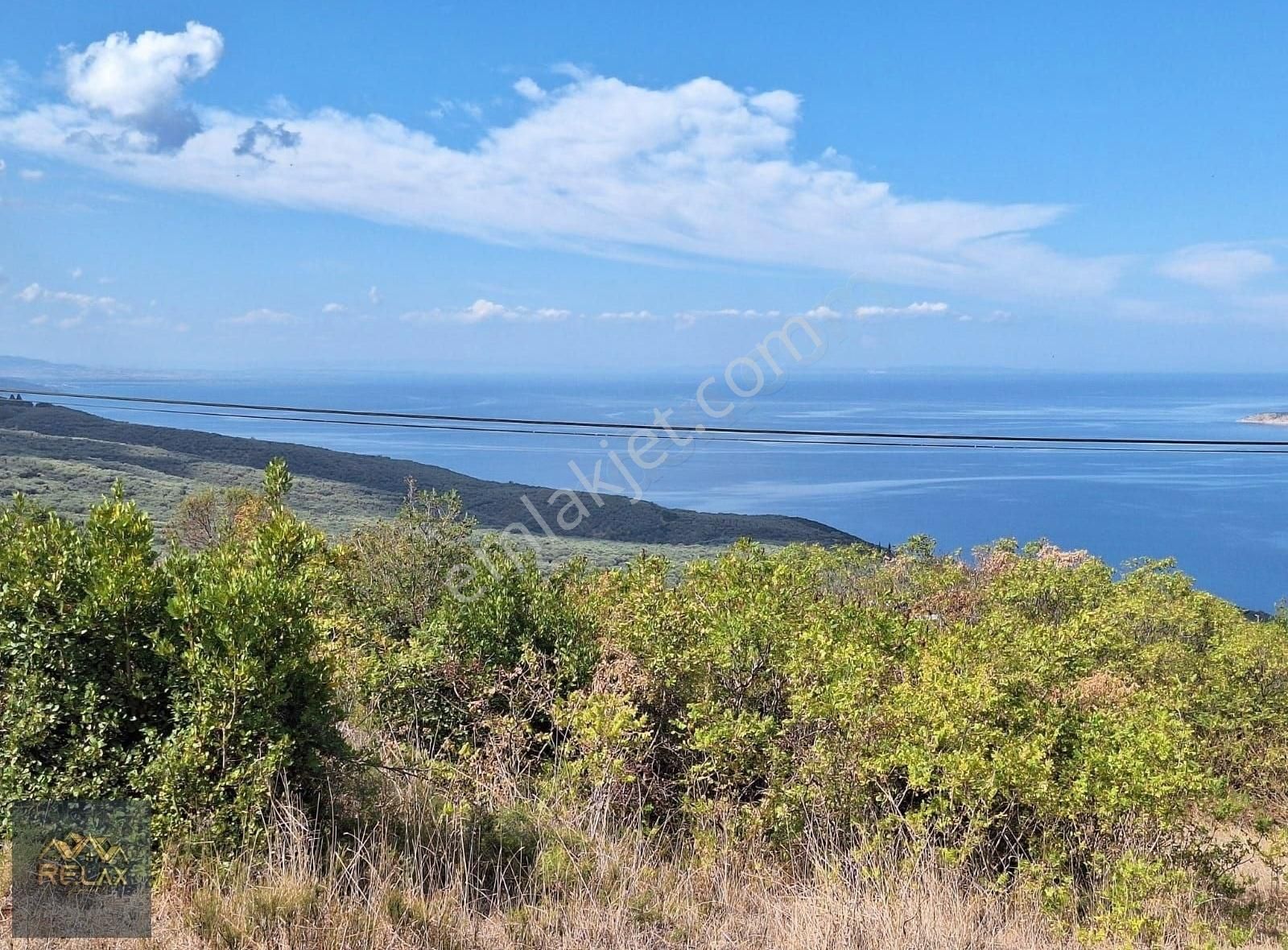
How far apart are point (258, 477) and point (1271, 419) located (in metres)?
83.8

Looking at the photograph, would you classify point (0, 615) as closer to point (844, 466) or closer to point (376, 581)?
point (376, 581)

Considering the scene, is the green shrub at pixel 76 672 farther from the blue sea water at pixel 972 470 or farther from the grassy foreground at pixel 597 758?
the blue sea water at pixel 972 470

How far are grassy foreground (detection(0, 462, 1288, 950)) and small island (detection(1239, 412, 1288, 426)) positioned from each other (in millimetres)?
87560

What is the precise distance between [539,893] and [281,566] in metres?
1.90

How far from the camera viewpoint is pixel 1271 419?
82.5m

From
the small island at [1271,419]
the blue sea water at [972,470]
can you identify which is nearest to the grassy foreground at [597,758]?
the blue sea water at [972,470]

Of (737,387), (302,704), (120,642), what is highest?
(737,387)

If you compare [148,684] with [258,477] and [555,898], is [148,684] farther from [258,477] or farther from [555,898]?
[258,477]

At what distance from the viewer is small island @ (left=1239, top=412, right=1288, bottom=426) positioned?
8094cm

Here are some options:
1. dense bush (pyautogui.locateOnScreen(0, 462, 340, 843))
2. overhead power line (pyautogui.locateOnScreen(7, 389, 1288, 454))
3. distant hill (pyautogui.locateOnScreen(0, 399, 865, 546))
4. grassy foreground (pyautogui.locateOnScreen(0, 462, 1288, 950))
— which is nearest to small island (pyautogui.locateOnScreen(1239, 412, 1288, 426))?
distant hill (pyautogui.locateOnScreen(0, 399, 865, 546))

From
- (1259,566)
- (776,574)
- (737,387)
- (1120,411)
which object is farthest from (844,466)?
(776,574)

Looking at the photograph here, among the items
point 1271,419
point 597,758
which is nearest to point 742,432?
point 597,758

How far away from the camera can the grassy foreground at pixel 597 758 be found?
3.75 metres

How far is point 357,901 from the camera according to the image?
3.65 m
